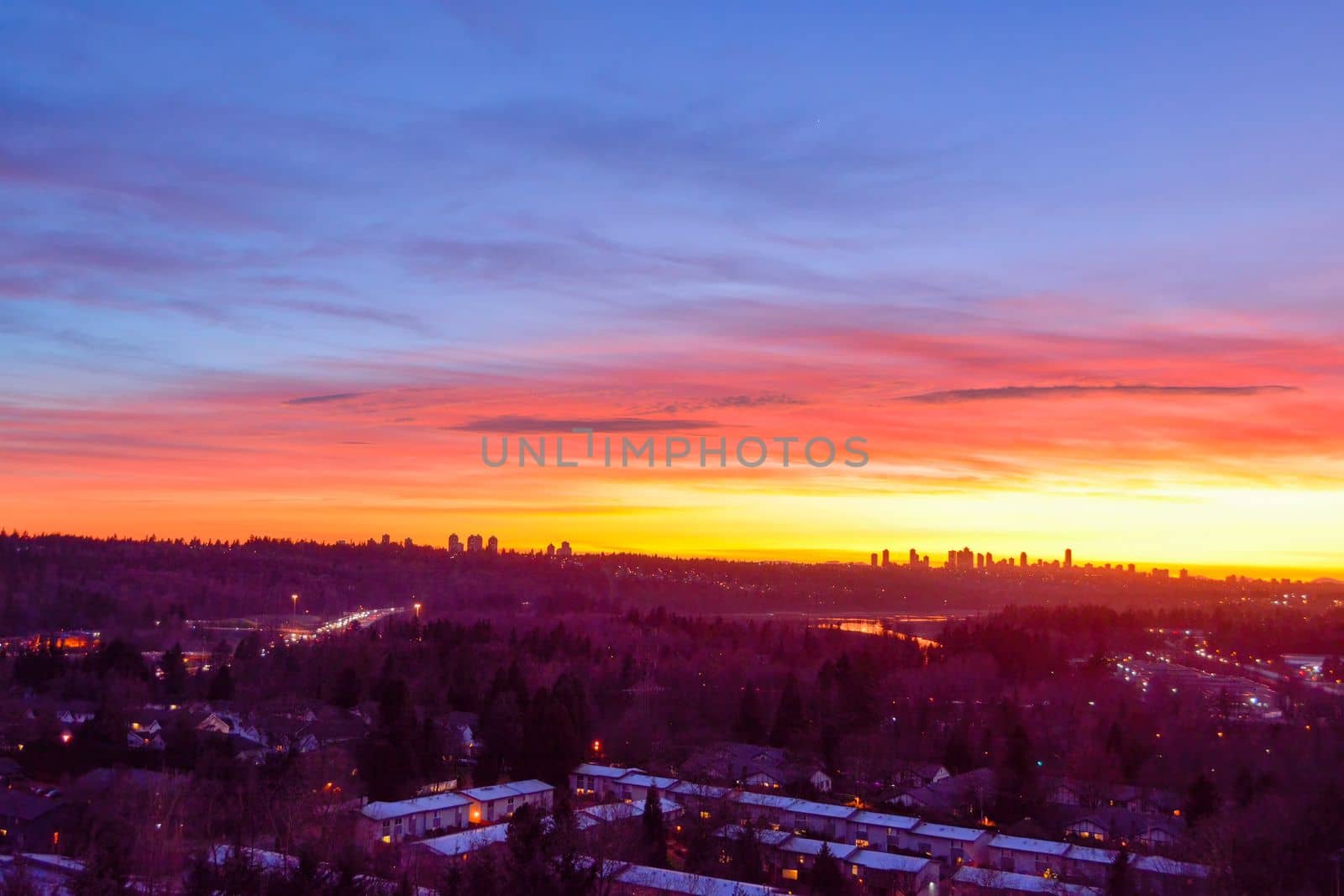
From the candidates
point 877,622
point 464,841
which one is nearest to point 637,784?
point 464,841

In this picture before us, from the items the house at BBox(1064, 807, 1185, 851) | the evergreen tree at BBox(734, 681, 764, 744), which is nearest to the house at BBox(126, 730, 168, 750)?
the evergreen tree at BBox(734, 681, 764, 744)

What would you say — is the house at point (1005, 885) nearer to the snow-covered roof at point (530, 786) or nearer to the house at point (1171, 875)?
the house at point (1171, 875)

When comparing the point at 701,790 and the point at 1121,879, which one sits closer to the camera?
the point at 1121,879

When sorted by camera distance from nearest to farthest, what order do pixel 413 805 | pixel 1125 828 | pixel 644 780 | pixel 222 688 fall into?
pixel 413 805 → pixel 1125 828 → pixel 644 780 → pixel 222 688

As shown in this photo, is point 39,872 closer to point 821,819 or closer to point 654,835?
point 654,835

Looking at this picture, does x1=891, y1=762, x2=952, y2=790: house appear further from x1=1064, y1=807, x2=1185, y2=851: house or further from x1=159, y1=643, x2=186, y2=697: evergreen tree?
x1=159, y1=643, x2=186, y2=697: evergreen tree

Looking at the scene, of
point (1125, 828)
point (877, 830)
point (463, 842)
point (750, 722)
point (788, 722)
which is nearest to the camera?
point (463, 842)
